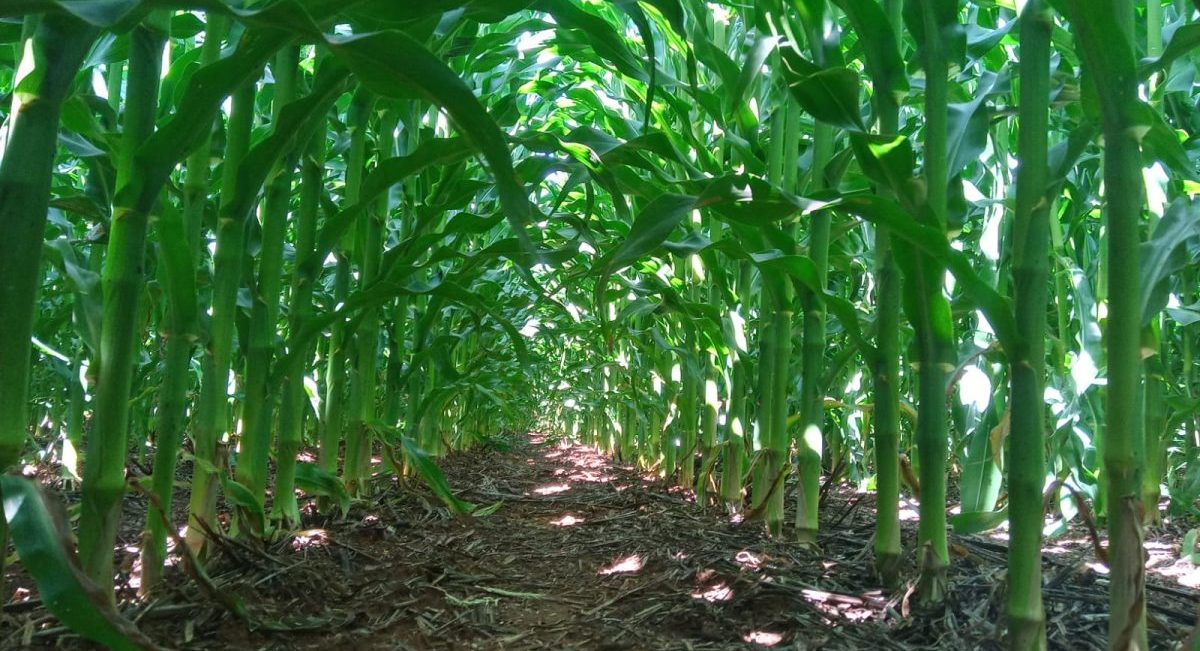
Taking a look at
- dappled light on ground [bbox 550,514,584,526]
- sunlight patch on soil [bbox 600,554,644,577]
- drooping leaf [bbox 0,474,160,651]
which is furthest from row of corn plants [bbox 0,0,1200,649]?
dappled light on ground [bbox 550,514,584,526]

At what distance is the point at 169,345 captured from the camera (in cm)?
113

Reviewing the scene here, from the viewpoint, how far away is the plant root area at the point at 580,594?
44.0 inches

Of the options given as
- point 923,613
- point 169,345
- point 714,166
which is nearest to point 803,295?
point 714,166

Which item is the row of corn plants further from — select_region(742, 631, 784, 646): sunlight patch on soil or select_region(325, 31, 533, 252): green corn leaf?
select_region(742, 631, 784, 646): sunlight patch on soil

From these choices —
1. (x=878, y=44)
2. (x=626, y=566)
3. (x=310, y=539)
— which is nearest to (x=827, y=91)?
(x=878, y=44)

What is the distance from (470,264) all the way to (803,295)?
793 millimetres

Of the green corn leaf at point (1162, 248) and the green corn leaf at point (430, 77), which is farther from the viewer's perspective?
the green corn leaf at point (1162, 248)

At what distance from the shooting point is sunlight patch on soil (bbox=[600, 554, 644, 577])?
74.9 inches

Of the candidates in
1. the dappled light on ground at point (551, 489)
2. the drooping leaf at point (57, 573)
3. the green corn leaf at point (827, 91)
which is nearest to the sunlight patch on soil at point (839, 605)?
the green corn leaf at point (827, 91)

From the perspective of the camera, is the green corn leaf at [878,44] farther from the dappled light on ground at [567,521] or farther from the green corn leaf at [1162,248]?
the dappled light on ground at [567,521]

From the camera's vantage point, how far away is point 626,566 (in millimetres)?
1960

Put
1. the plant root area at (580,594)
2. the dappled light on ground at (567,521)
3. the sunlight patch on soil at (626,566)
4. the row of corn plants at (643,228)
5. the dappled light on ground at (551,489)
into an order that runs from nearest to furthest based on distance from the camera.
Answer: the row of corn plants at (643,228) → the plant root area at (580,594) → the sunlight patch on soil at (626,566) → the dappled light on ground at (567,521) → the dappled light on ground at (551,489)

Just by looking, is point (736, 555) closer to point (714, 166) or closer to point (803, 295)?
point (803, 295)

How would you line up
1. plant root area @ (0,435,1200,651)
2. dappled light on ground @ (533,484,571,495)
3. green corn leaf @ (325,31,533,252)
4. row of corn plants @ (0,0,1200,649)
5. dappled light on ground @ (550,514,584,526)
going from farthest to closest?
dappled light on ground @ (533,484,571,495)
dappled light on ground @ (550,514,584,526)
plant root area @ (0,435,1200,651)
row of corn plants @ (0,0,1200,649)
green corn leaf @ (325,31,533,252)
